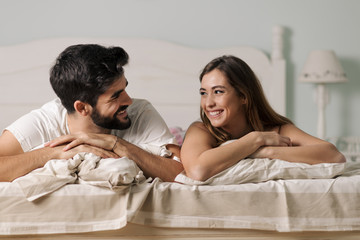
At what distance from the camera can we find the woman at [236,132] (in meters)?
1.38

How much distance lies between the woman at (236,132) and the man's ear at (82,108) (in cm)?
37

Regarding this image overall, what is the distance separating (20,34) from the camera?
314 cm

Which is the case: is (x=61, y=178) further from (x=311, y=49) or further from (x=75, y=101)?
(x=311, y=49)

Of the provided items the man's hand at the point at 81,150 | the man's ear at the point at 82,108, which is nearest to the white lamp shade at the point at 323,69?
the man's ear at the point at 82,108

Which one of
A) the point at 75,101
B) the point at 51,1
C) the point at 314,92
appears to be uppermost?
the point at 51,1

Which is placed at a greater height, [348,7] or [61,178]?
[348,7]

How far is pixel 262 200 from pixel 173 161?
0.37m

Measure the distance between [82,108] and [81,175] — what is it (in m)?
0.40

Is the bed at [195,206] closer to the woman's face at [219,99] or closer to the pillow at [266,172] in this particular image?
the pillow at [266,172]

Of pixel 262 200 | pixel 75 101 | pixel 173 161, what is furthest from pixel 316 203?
pixel 75 101

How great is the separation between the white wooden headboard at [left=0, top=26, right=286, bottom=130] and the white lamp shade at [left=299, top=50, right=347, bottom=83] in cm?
19

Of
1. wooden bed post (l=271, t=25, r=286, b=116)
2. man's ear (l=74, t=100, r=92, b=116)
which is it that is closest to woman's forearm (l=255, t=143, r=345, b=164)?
man's ear (l=74, t=100, r=92, b=116)

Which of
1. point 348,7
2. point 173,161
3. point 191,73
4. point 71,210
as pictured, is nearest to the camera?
point 71,210

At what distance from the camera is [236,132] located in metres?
1.72
